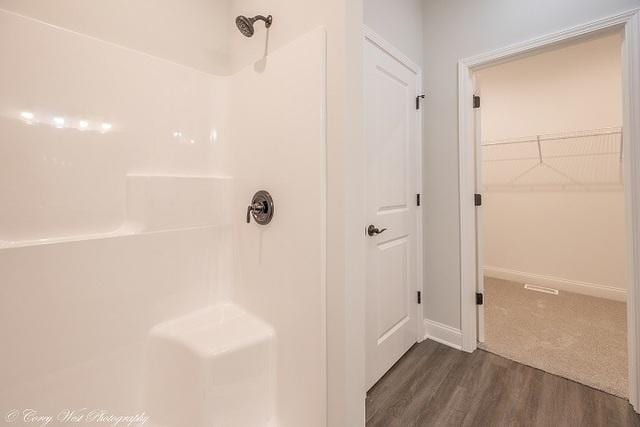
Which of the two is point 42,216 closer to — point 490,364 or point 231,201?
point 231,201

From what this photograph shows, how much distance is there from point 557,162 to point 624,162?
2.01 metres

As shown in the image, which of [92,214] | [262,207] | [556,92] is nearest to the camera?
[92,214]

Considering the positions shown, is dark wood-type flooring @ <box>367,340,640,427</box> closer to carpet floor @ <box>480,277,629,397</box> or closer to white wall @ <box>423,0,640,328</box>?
carpet floor @ <box>480,277,629,397</box>

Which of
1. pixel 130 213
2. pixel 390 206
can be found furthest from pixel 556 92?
pixel 130 213

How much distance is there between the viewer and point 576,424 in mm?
1349

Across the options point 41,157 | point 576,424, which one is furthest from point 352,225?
point 576,424

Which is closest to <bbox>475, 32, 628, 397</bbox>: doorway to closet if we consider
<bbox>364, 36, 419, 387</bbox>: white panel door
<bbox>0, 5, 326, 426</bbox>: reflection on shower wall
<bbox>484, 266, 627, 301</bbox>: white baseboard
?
<bbox>484, 266, 627, 301</bbox>: white baseboard

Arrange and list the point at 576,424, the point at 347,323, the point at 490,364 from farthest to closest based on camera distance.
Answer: the point at 490,364 < the point at 576,424 < the point at 347,323

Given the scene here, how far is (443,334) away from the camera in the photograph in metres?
2.11

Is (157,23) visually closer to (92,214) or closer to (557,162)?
(92,214)

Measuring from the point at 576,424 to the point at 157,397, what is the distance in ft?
6.67

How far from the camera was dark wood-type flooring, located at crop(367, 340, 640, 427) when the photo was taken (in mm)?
1382

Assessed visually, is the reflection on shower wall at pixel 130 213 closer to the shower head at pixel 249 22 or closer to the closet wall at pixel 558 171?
the shower head at pixel 249 22

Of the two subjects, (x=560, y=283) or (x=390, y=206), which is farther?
(x=560, y=283)
